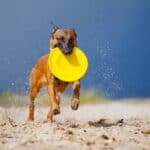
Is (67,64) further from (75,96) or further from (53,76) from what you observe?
(75,96)

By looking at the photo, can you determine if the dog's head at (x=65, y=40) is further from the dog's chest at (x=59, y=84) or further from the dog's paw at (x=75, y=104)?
the dog's paw at (x=75, y=104)

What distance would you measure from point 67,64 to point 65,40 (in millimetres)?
261

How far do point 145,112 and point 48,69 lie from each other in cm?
215

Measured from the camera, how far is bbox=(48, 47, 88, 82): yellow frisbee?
5906mm

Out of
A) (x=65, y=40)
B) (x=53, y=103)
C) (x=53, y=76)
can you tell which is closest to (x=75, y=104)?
(x=53, y=103)

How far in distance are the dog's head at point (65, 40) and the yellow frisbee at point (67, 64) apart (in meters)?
0.06

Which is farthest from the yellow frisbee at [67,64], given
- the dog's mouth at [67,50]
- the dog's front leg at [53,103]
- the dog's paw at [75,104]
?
the dog's paw at [75,104]

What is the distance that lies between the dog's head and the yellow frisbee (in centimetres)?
6

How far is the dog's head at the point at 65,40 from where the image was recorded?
19.5 ft

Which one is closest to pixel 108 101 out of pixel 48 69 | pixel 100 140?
pixel 48 69

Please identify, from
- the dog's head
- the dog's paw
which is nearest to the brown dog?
the dog's head

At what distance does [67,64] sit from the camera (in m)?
6.05

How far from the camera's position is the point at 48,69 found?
6078mm

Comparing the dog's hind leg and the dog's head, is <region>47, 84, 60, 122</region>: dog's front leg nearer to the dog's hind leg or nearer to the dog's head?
the dog's head
